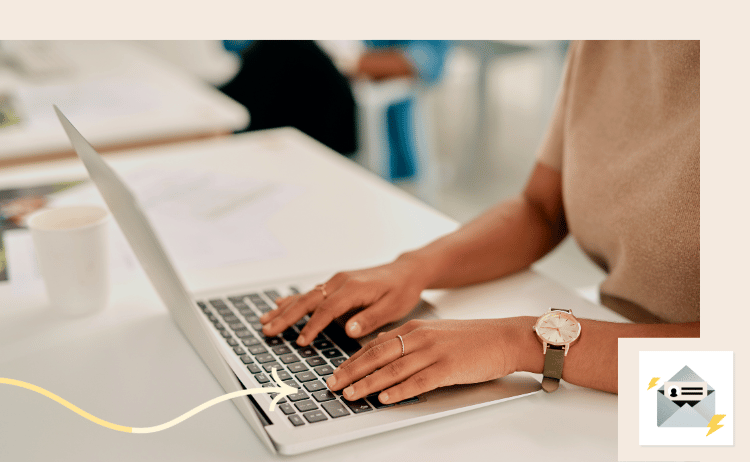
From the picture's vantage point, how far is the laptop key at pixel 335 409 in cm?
61

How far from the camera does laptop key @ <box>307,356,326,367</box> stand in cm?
70

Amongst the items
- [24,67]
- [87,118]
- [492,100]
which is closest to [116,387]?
[87,118]

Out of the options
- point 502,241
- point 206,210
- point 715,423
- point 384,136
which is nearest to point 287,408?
point 715,423

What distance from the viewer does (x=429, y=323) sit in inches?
Answer: 27.9

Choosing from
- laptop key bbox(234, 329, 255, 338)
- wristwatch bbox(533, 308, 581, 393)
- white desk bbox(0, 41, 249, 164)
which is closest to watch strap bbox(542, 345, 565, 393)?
wristwatch bbox(533, 308, 581, 393)

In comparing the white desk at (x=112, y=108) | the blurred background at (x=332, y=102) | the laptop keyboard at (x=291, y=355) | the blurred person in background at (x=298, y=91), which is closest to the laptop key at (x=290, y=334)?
Result: the laptop keyboard at (x=291, y=355)

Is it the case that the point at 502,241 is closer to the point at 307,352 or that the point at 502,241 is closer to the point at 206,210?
the point at 307,352

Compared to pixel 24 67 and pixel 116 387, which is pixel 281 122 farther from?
pixel 116 387

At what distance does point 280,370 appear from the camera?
2.26ft

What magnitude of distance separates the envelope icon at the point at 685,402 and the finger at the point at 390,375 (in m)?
0.21

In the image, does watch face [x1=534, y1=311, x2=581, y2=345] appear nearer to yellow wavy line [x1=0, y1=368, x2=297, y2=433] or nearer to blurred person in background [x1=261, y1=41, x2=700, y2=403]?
blurred person in background [x1=261, y1=41, x2=700, y2=403]

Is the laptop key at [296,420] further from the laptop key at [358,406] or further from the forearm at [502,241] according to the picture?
the forearm at [502,241]

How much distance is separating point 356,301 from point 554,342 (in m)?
0.24
